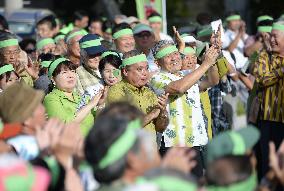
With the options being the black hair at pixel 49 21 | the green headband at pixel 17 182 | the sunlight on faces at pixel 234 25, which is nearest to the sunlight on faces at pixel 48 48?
the black hair at pixel 49 21

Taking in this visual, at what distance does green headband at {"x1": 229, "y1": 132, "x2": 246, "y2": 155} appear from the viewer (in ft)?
16.7

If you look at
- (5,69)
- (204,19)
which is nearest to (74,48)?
(5,69)

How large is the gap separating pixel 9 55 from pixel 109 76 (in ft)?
6.11

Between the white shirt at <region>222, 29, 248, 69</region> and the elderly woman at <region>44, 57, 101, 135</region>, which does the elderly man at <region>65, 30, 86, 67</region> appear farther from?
the white shirt at <region>222, 29, 248, 69</region>

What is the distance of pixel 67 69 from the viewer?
8.80m

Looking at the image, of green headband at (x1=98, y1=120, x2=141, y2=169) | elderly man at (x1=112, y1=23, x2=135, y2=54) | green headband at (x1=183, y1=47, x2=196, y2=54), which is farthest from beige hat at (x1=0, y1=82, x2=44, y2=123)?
elderly man at (x1=112, y1=23, x2=135, y2=54)

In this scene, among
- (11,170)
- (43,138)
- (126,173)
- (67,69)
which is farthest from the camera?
(67,69)

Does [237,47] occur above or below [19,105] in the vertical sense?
below

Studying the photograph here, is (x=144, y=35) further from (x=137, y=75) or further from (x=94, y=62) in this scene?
(x=137, y=75)

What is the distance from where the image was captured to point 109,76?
891cm

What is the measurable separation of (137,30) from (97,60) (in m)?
1.99

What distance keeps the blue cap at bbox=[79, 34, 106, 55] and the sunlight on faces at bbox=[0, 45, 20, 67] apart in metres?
0.84

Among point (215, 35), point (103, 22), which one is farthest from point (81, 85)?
point (103, 22)

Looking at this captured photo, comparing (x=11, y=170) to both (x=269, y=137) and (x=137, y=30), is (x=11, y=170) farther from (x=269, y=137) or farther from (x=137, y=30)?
(x=137, y=30)
